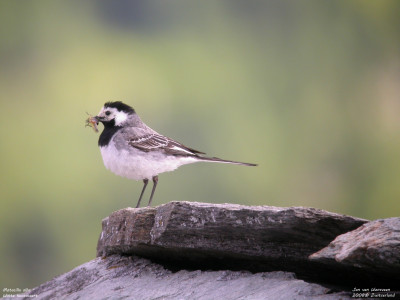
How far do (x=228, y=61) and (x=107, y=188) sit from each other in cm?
358

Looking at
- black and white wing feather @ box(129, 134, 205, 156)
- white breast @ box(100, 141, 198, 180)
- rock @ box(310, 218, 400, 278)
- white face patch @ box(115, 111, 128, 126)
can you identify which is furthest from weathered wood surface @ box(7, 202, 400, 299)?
white face patch @ box(115, 111, 128, 126)

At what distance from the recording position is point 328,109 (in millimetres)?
9398

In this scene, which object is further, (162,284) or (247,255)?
(162,284)

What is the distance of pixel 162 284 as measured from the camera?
11.5ft

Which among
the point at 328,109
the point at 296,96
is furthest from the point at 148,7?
the point at 328,109

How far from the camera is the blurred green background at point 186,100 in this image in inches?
337

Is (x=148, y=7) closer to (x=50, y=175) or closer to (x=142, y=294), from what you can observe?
(x=50, y=175)

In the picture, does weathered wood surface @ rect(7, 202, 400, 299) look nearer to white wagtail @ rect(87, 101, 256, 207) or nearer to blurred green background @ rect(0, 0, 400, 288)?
white wagtail @ rect(87, 101, 256, 207)

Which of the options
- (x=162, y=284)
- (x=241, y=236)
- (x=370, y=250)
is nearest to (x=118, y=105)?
(x=162, y=284)

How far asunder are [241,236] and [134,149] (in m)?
2.73

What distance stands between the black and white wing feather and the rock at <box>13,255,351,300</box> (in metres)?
1.82

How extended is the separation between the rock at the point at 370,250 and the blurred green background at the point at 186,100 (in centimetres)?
587

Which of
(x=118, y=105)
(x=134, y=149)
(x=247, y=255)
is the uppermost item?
(x=118, y=105)

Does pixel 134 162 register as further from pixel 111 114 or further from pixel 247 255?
pixel 247 255
